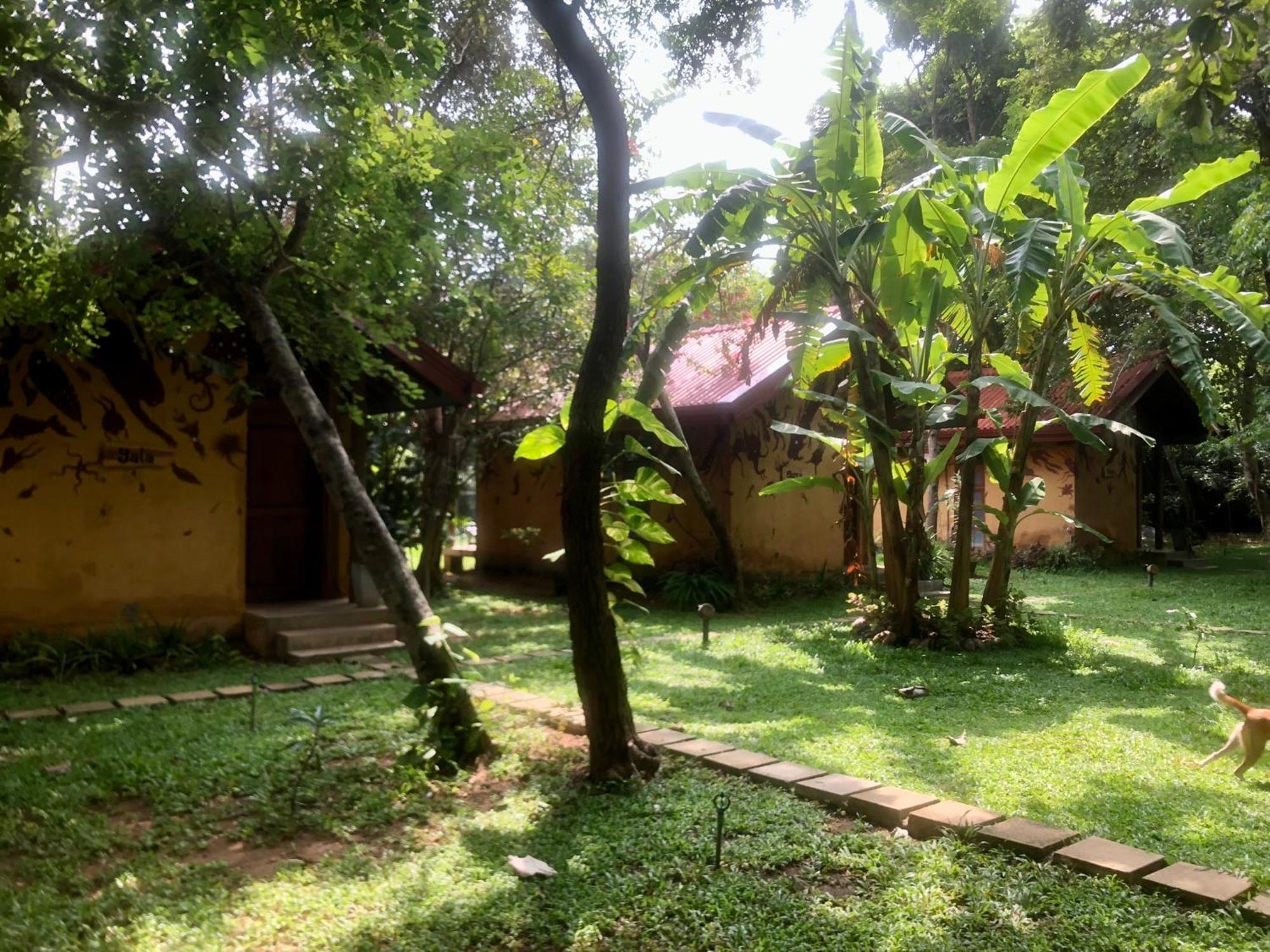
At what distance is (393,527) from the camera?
13.4 metres

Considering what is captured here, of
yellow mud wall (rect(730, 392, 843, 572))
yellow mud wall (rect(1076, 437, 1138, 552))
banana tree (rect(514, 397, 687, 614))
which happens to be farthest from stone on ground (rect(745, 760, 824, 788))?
yellow mud wall (rect(1076, 437, 1138, 552))

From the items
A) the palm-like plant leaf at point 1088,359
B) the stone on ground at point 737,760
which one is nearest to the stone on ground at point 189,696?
the stone on ground at point 737,760

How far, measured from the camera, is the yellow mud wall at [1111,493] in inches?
713

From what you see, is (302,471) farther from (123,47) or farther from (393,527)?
(123,47)

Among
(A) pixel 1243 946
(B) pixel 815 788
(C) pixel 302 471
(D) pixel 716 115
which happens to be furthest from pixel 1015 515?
(C) pixel 302 471

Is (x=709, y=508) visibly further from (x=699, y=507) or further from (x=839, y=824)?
(x=839, y=824)

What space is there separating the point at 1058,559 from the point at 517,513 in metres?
9.54

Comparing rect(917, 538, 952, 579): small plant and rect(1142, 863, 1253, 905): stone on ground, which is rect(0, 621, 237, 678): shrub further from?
rect(917, 538, 952, 579): small plant

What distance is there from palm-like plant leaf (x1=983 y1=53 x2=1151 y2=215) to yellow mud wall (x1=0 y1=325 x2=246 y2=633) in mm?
7160

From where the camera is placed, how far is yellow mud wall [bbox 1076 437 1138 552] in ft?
59.4

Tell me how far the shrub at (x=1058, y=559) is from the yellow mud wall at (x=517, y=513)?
809 cm

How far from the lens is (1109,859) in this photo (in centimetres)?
376

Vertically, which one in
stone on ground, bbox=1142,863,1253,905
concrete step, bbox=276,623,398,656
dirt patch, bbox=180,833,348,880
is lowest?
dirt patch, bbox=180,833,348,880

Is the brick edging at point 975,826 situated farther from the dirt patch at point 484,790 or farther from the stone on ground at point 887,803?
the dirt patch at point 484,790
